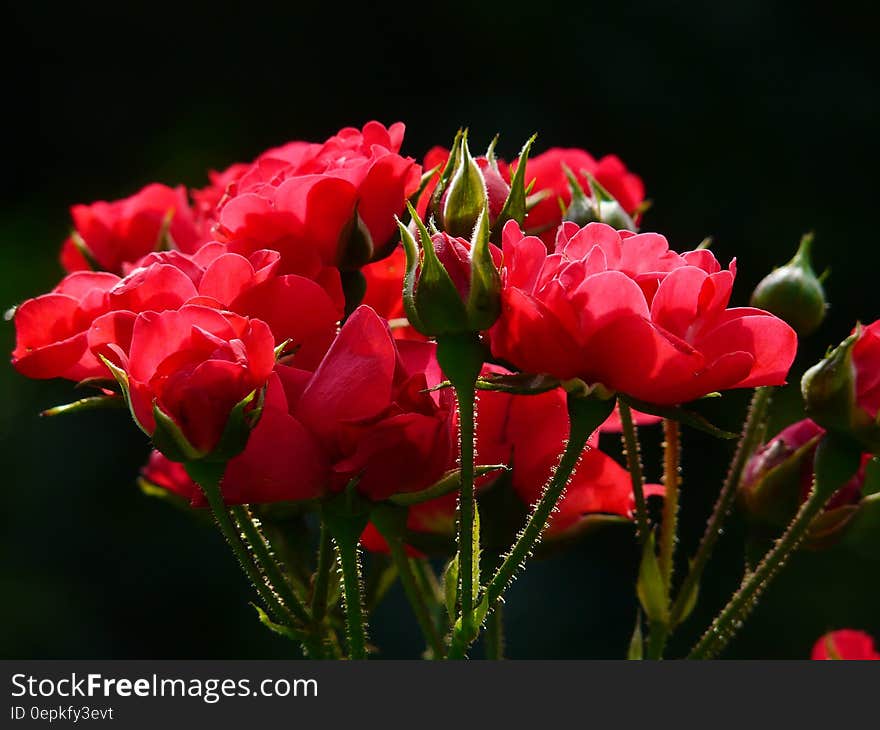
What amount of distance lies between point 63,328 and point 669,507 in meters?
0.31

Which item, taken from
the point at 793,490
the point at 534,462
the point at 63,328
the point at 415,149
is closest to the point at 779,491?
the point at 793,490

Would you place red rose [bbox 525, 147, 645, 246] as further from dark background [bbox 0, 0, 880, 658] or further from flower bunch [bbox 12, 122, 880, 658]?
dark background [bbox 0, 0, 880, 658]

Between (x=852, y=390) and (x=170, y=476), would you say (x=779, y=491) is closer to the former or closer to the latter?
(x=852, y=390)

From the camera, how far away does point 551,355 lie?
1.59 feet

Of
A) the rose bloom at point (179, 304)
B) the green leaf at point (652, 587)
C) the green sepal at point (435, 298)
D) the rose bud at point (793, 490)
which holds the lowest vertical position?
the green leaf at point (652, 587)

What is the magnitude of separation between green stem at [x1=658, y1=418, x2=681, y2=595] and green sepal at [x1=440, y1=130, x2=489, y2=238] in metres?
0.16

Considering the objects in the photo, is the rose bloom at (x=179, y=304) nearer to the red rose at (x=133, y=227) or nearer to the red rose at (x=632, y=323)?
the red rose at (x=632, y=323)

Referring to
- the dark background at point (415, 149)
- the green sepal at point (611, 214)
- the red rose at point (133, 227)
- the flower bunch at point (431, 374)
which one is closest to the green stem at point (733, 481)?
the flower bunch at point (431, 374)

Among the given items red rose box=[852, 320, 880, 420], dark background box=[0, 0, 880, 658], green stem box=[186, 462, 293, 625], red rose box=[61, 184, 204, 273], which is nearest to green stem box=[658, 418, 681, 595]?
red rose box=[852, 320, 880, 420]

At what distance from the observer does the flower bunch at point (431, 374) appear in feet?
1.56

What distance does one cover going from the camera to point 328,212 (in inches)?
22.3

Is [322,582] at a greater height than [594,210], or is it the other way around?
[594,210]

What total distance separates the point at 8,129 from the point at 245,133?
47 centimetres

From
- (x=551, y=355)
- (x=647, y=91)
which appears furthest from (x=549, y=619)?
(x=551, y=355)
